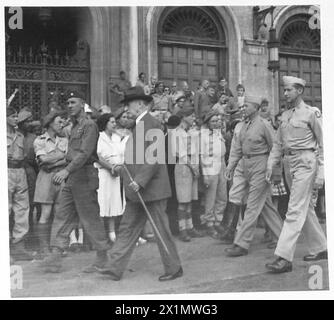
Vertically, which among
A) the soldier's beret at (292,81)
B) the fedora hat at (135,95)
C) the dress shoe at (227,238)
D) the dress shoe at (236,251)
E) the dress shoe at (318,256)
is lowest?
the dress shoe at (318,256)

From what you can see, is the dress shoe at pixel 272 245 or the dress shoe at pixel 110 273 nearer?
the dress shoe at pixel 110 273

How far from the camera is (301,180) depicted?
23.1 ft

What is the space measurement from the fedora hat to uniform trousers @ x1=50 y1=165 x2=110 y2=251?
887 millimetres

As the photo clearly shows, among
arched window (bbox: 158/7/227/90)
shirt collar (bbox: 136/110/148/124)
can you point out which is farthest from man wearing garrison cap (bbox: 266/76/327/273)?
shirt collar (bbox: 136/110/148/124)

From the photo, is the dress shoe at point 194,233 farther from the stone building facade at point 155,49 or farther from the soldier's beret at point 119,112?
the stone building facade at point 155,49

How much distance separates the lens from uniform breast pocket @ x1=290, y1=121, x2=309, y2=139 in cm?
704

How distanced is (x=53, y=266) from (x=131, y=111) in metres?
1.97

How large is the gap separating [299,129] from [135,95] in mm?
1954

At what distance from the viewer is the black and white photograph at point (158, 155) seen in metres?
6.83

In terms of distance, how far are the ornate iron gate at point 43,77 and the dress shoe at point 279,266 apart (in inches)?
114

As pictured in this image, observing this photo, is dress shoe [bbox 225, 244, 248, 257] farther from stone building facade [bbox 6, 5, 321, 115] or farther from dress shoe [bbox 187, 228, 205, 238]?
stone building facade [bbox 6, 5, 321, 115]

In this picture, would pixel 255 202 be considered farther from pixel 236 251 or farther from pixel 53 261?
pixel 53 261

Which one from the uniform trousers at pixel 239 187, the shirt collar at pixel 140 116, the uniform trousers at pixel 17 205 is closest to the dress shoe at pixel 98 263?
the uniform trousers at pixel 17 205

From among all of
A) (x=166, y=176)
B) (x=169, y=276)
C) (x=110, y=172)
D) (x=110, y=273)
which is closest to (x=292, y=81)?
(x=166, y=176)
